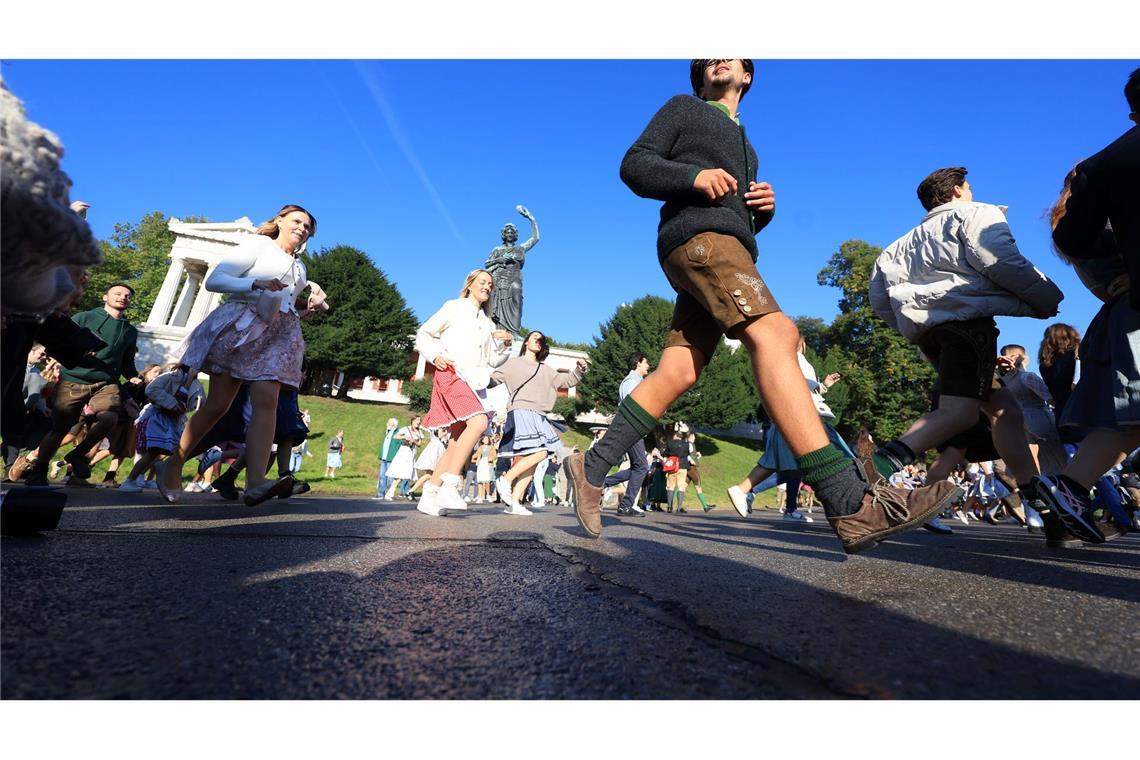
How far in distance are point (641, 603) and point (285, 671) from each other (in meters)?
0.84

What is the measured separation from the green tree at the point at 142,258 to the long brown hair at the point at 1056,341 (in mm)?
53330

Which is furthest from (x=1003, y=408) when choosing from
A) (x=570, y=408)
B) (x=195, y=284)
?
(x=195, y=284)

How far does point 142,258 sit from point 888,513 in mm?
60512

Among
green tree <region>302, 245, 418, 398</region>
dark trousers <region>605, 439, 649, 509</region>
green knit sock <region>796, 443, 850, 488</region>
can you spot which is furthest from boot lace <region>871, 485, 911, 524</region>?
green tree <region>302, 245, 418, 398</region>

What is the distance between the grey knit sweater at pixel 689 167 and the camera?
8.27 ft

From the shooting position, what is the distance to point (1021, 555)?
3295 mm

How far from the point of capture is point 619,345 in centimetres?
4369

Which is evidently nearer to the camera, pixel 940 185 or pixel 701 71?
pixel 701 71

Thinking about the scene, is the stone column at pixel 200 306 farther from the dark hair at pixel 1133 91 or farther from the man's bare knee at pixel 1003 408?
the dark hair at pixel 1133 91

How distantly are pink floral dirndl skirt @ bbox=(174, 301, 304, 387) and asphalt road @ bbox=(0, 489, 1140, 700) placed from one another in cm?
206

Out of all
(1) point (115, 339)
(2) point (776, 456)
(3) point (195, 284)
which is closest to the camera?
(1) point (115, 339)

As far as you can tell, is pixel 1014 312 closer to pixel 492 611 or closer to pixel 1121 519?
pixel 1121 519

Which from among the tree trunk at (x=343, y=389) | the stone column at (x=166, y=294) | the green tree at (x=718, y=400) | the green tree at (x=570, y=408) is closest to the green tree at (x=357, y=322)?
the tree trunk at (x=343, y=389)

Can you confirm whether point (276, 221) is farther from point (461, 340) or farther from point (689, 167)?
point (689, 167)
